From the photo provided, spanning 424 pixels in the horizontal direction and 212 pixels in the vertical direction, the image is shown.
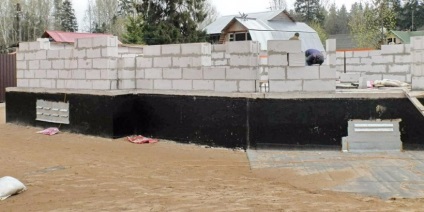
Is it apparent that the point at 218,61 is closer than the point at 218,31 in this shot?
Yes

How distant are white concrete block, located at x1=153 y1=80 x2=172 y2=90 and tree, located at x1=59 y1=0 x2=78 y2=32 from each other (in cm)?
5803

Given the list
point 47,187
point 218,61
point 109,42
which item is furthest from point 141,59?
point 47,187

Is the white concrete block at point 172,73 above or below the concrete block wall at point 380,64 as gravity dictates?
below

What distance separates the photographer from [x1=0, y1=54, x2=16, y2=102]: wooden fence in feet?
64.3

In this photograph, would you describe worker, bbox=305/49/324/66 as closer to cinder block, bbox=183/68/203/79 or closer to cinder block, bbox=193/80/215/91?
cinder block, bbox=193/80/215/91

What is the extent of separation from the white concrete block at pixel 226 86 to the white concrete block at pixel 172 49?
1.05 m

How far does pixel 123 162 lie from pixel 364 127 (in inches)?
154

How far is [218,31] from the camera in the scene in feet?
122

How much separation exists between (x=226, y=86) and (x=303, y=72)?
1410 millimetres

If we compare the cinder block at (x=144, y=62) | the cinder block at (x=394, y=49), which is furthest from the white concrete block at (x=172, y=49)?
the cinder block at (x=394, y=49)

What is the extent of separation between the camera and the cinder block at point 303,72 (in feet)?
25.1

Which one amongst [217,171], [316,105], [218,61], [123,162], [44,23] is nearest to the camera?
[217,171]

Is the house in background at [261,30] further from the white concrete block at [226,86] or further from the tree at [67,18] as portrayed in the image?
the tree at [67,18]

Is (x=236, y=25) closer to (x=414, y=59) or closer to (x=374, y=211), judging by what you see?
(x=414, y=59)
